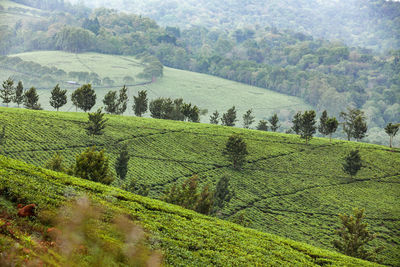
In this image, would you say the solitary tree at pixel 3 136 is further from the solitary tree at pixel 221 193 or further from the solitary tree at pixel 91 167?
the solitary tree at pixel 221 193

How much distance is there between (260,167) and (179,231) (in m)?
55.3

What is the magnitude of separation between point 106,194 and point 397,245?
50718mm

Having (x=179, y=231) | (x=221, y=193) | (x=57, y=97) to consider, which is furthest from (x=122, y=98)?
(x=179, y=231)

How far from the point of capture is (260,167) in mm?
78562

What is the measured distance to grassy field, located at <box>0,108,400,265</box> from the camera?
58344 millimetres

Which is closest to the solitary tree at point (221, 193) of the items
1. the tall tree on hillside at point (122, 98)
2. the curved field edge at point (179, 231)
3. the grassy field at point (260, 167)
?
the grassy field at point (260, 167)

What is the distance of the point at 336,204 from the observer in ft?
220

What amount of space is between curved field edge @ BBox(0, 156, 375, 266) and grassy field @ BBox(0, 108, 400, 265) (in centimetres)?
2373

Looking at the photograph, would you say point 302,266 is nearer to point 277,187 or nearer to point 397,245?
point 397,245

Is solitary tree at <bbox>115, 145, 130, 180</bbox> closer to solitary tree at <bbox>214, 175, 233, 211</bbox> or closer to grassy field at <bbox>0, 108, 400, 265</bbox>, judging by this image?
grassy field at <bbox>0, 108, 400, 265</bbox>

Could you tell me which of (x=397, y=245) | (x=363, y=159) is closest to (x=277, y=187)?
(x=397, y=245)

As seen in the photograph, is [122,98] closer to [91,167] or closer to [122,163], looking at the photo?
[122,163]

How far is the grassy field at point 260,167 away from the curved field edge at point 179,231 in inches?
934

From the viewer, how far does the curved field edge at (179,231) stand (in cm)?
2152
